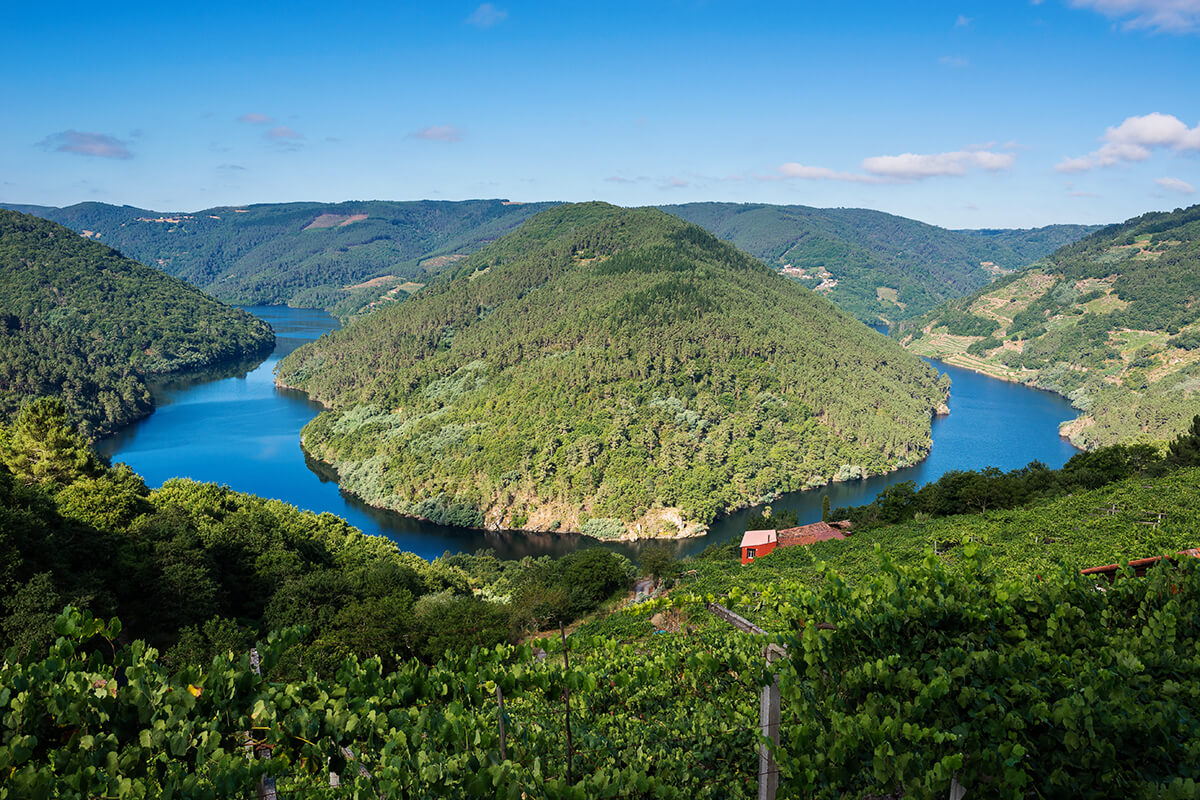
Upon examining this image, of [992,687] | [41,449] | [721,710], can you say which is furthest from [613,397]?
[992,687]

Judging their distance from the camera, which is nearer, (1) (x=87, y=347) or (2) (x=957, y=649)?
(2) (x=957, y=649)

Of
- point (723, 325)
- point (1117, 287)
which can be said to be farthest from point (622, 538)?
point (1117, 287)

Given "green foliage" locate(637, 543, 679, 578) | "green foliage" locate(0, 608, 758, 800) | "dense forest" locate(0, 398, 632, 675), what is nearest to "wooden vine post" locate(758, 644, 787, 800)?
"green foliage" locate(0, 608, 758, 800)

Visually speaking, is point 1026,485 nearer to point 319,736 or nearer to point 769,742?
point 769,742

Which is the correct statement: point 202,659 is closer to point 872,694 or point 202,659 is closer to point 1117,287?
point 872,694

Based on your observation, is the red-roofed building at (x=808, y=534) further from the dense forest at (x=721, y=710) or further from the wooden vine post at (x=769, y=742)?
the wooden vine post at (x=769, y=742)

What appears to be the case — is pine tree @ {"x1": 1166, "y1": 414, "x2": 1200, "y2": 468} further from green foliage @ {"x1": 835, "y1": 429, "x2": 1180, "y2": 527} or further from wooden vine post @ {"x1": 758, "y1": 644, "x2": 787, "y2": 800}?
wooden vine post @ {"x1": 758, "y1": 644, "x2": 787, "y2": 800}
